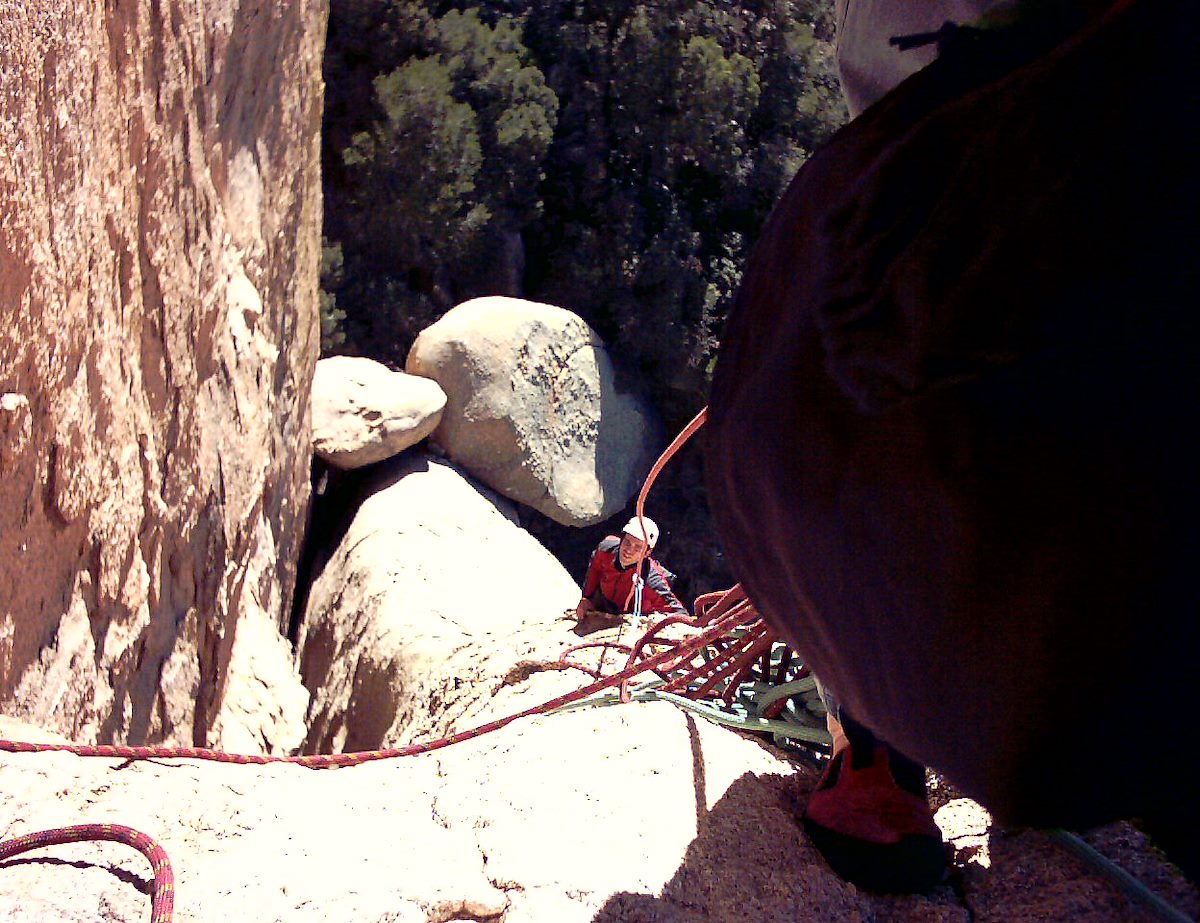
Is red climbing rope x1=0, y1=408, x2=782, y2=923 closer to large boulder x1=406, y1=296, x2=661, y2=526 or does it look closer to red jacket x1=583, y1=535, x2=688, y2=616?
red jacket x1=583, y1=535, x2=688, y2=616

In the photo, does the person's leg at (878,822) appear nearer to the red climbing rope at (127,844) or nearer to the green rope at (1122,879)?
the green rope at (1122,879)

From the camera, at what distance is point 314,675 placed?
4.28m

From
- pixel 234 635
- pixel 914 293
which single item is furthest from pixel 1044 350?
pixel 234 635

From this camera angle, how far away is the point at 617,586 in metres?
3.88

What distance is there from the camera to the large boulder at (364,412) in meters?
5.26

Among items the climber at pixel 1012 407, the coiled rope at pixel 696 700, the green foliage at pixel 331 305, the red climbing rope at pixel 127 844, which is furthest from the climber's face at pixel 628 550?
the green foliage at pixel 331 305

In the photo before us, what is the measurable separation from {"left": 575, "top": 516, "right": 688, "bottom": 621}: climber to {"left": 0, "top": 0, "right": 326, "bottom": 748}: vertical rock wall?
1.22 m

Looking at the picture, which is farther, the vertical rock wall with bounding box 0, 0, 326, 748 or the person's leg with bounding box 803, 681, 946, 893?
the vertical rock wall with bounding box 0, 0, 326, 748

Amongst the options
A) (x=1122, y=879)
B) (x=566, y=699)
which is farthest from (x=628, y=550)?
(x=1122, y=879)

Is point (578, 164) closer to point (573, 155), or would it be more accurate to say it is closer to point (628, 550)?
point (573, 155)

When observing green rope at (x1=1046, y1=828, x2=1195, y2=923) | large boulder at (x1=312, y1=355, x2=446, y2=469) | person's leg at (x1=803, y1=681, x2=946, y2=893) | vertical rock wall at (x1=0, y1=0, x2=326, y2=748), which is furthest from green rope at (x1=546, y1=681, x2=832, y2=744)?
large boulder at (x1=312, y1=355, x2=446, y2=469)

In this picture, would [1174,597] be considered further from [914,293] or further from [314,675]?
[314,675]

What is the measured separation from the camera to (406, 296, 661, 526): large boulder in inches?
245

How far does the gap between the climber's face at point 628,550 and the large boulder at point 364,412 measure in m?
1.88
